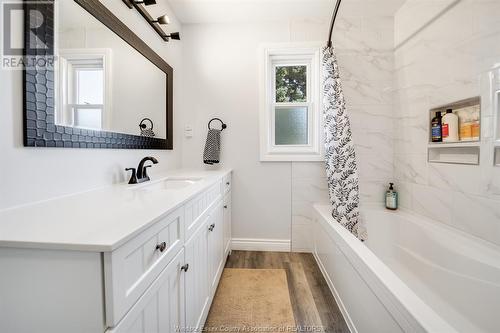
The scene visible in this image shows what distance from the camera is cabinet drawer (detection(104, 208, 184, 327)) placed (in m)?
0.54

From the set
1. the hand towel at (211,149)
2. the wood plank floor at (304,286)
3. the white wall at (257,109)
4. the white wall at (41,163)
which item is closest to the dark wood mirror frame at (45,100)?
the white wall at (41,163)

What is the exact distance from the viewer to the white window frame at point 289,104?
2.32 metres

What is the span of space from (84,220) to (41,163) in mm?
427

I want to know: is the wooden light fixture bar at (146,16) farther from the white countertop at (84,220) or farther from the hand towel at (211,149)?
the white countertop at (84,220)

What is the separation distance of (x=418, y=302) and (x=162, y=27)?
2.53 m

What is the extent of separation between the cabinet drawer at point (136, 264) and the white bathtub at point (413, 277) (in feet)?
3.00

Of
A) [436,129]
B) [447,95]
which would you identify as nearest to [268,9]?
[447,95]

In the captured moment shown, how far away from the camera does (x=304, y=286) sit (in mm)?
1809

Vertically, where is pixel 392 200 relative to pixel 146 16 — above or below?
below

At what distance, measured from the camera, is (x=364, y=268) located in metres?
1.19

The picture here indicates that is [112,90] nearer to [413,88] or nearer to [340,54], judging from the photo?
[340,54]

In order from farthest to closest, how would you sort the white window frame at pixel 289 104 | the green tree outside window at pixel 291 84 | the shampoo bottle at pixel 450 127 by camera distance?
the green tree outside window at pixel 291 84 < the white window frame at pixel 289 104 < the shampoo bottle at pixel 450 127

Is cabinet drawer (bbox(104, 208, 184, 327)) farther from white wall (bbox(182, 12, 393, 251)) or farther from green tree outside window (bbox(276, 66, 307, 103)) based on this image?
green tree outside window (bbox(276, 66, 307, 103))

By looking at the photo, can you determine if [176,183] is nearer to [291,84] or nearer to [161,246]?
[161,246]
